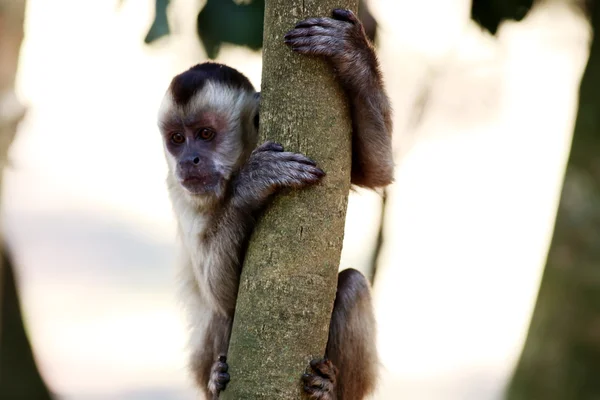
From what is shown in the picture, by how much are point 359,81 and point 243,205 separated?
35.0 inches

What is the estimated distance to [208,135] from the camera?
5.32 m

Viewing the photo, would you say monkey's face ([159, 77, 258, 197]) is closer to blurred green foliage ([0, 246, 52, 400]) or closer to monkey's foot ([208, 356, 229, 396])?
monkey's foot ([208, 356, 229, 396])

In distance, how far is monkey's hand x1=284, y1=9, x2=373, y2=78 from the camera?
3463 mm

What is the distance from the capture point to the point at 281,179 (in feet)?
11.6

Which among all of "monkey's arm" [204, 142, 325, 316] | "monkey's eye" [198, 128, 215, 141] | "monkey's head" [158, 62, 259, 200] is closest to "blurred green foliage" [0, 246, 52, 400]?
"monkey's head" [158, 62, 259, 200]

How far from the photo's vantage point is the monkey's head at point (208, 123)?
5.06 m

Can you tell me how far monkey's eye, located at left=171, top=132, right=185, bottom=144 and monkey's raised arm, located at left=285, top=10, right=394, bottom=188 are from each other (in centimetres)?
126

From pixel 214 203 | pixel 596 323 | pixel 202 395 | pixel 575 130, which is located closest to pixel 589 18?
pixel 575 130

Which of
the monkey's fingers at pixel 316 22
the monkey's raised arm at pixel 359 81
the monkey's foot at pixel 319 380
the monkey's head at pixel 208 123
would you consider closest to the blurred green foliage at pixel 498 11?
the monkey's raised arm at pixel 359 81

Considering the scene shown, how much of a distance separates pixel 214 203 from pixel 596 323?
4488 millimetres

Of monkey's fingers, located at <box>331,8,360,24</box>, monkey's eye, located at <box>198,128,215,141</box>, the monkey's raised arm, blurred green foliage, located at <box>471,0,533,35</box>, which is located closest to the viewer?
the monkey's raised arm

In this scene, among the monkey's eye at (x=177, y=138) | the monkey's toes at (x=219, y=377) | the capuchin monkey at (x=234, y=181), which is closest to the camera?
the capuchin monkey at (x=234, y=181)

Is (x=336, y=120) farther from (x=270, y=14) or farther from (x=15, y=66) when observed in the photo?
(x=15, y=66)

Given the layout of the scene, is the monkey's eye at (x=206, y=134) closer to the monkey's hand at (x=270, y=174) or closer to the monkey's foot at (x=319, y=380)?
the monkey's hand at (x=270, y=174)
